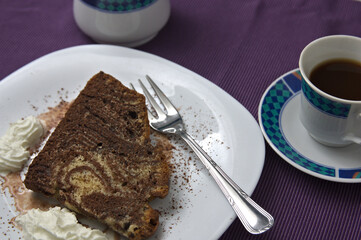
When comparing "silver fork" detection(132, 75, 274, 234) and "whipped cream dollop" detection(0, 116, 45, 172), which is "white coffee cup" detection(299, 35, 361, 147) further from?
"whipped cream dollop" detection(0, 116, 45, 172)

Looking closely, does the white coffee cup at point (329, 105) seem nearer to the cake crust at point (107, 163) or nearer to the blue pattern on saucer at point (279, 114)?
the blue pattern on saucer at point (279, 114)

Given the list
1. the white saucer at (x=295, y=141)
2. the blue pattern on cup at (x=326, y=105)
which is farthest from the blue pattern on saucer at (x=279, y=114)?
the blue pattern on cup at (x=326, y=105)

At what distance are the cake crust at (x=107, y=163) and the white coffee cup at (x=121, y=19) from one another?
0.31 metres

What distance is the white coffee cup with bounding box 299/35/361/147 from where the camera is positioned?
4.07 ft

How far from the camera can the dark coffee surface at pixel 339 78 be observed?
1.29 meters

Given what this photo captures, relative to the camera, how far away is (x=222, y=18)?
1.89 meters

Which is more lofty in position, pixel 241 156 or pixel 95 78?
pixel 95 78

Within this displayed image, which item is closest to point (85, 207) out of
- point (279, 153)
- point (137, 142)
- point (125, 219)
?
point (125, 219)

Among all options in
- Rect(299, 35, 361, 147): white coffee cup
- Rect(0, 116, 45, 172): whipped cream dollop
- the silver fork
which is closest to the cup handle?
Rect(299, 35, 361, 147): white coffee cup

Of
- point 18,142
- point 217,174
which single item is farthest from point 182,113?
point 18,142

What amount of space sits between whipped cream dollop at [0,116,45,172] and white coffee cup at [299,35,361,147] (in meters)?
0.82

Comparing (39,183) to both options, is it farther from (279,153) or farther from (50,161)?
(279,153)

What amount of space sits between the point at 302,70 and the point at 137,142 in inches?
20.6

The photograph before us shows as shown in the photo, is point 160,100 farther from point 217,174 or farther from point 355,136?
point 355,136
